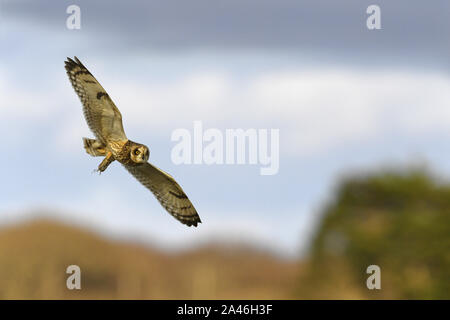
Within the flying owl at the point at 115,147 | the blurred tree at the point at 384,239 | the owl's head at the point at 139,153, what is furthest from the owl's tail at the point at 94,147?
the blurred tree at the point at 384,239

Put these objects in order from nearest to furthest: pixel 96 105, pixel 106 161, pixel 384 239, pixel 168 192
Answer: pixel 106 161
pixel 96 105
pixel 168 192
pixel 384 239

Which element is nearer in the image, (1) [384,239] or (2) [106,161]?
(2) [106,161]

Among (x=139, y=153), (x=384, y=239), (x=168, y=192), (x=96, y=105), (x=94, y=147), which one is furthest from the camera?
(x=384, y=239)

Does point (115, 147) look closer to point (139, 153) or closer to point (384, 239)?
point (139, 153)

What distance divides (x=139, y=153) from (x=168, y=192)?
72 centimetres

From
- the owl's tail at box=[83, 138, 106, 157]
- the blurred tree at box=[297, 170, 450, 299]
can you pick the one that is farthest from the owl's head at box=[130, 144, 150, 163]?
the blurred tree at box=[297, 170, 450, 299]

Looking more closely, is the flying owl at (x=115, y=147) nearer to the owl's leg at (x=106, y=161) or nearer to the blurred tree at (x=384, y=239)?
the owl's leg at (x=106, y=161)

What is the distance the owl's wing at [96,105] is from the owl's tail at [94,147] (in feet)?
0.08

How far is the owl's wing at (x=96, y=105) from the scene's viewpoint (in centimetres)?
359

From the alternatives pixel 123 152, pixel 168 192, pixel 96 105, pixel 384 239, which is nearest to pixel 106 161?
pixel 123 152

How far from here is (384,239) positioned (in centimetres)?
2377

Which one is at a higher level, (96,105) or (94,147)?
(96,105)

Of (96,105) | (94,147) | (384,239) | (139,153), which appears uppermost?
(384,239)
